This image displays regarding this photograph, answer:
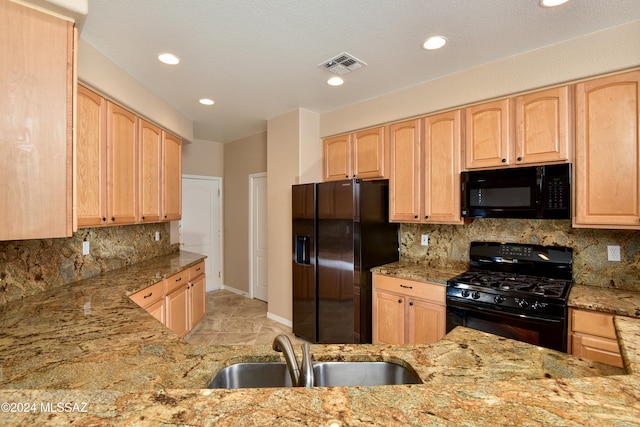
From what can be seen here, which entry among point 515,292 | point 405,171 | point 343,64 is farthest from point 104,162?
point 515,292

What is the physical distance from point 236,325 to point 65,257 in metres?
2.07

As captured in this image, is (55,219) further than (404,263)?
No

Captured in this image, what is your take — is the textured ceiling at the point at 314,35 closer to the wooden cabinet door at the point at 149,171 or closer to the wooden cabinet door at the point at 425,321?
the wooden cabinet door at the point at 149,171

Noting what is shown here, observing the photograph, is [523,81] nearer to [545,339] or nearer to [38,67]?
[545,339]

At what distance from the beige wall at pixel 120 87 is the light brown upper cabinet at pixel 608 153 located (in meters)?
3.52

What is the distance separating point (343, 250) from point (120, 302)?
1852mm

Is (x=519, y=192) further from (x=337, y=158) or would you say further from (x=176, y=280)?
(x=176, y=280)

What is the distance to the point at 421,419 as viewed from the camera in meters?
0.66

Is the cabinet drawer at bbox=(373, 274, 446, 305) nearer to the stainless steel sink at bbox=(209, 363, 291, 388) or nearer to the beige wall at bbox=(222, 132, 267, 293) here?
A: the stainless steel sink at bbox=(209, 363, 291, 388)

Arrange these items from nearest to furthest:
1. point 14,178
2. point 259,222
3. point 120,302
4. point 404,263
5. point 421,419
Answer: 1. point 421,419
2. point 14,178
3. point 120,302
4. point 404,263
5. point 259,222

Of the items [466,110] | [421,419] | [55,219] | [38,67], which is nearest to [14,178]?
[55,219]

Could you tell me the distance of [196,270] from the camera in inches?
142

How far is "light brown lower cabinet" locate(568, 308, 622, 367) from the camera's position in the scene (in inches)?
72.4

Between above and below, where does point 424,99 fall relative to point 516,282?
above
